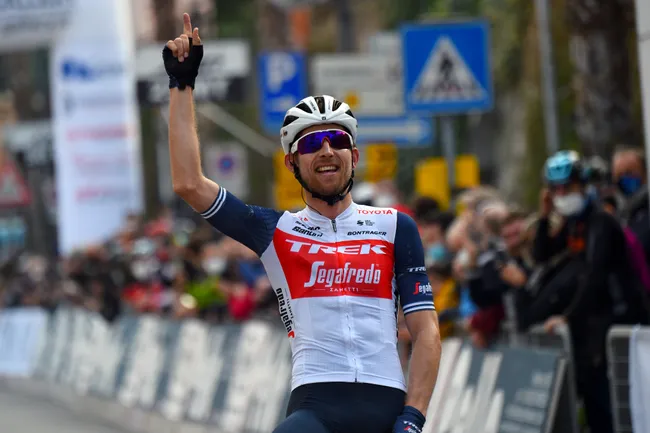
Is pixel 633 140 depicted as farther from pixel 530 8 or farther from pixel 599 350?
pixel 530 8

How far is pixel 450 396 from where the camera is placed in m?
10.3

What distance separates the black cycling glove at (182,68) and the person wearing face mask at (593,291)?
4.14 meters

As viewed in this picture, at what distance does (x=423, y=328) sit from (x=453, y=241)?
20.5 feet

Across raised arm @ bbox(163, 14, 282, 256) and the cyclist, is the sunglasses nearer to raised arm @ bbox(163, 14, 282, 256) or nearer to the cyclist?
the cyclist

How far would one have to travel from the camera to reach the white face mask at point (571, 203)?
393 inches

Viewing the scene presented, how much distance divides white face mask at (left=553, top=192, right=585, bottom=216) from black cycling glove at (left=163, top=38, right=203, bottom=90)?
170 inches

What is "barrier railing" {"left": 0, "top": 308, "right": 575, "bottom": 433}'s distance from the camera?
30.9 feet

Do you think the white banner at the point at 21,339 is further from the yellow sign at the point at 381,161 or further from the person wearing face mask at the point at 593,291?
the person wearing face mask at the point at 593,291

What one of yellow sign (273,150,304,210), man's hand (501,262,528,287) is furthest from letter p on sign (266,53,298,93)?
man's hand (501,262,528,287)

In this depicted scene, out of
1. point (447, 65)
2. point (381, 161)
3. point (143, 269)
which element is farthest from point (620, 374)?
point (143, 269)

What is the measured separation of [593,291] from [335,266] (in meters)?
3.85

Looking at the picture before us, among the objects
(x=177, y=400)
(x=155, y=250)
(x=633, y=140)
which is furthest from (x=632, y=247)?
(x=155, y=250)

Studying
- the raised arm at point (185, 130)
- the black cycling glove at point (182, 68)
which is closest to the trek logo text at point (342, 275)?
the raised arm at point (185, 130)

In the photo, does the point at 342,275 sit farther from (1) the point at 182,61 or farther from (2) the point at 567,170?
(2) the point at 567,170
